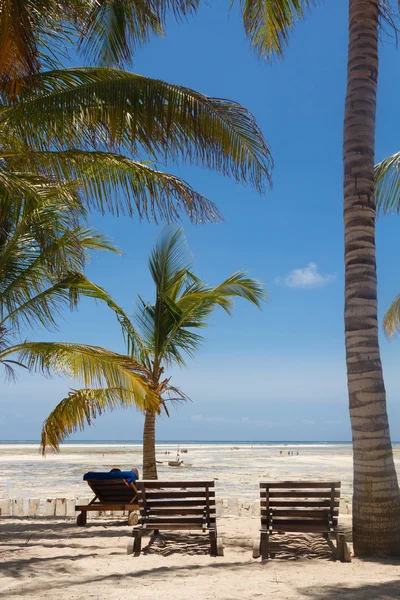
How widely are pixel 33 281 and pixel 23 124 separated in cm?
264

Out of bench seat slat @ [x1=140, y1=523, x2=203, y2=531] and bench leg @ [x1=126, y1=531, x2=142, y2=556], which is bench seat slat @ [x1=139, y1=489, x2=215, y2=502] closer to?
bench seat slat @ [x1=140, y1=523, x2=203, y2=531]

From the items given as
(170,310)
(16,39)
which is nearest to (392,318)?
(170,310)

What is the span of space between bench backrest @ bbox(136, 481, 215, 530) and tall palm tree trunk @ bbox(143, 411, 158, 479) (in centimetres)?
476

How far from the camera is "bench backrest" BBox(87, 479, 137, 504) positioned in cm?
955

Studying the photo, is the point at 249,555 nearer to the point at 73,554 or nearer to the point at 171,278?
the point at 73,554

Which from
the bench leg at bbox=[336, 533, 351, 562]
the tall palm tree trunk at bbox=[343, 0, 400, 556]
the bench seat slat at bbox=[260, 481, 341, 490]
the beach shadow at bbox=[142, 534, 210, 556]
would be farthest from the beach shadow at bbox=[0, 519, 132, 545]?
the tall palm tree trunk at bbox=[343, 0, 400, 556]

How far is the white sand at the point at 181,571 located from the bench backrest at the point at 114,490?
108 cm

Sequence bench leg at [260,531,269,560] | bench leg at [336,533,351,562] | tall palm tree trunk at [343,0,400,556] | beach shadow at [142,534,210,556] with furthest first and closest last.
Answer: beach shadow at [142,534,210,556], tall palm tree trunk at [343,0,400,556], bench leg at [260,531,269,560], bench leg at [336,533,351,562]

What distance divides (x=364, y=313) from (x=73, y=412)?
5.35m

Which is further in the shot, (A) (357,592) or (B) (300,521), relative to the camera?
(B) (300,521)

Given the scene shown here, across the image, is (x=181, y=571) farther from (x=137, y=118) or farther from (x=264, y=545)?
(x=137, y=118)

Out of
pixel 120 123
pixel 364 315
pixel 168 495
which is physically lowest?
pixel 168 495

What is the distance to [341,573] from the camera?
5.82 m

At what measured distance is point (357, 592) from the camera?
4926mm
